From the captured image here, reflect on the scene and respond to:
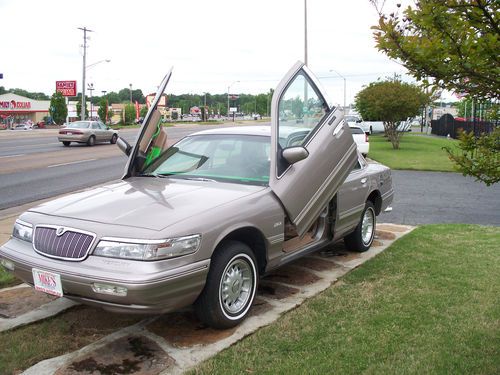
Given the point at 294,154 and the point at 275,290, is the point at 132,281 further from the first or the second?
the point at 275,290

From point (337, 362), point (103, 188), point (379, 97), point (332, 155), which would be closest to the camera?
point (337, 362)

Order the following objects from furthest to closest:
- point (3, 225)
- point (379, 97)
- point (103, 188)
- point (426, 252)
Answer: point (379, 97) < point (3, 225) < point (426, 252) < point (103, 188)

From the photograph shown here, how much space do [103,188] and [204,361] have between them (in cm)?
197

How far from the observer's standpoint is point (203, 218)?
152 inches

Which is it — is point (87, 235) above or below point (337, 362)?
above

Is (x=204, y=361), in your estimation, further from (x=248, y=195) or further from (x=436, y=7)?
(x=436, y=7)

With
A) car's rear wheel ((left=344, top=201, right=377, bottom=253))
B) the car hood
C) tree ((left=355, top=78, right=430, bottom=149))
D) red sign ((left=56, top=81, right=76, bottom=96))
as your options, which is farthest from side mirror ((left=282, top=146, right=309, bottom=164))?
red sign ((left=56, top=81, right=76, bottom=96))

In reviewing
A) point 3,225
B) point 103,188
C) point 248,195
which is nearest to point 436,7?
point 248,195

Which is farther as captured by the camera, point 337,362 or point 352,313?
point 352,313

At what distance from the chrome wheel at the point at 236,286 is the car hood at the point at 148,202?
0.51m

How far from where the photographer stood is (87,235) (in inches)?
145

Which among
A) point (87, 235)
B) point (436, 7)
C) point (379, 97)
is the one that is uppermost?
point (379, 97)

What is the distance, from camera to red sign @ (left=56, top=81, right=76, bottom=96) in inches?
3120

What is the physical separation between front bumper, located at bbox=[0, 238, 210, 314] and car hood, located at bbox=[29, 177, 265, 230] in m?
0.31
